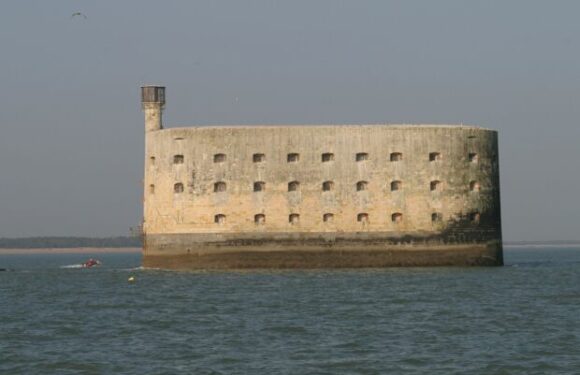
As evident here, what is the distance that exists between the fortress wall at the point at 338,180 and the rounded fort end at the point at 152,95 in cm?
498

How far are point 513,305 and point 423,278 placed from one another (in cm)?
898

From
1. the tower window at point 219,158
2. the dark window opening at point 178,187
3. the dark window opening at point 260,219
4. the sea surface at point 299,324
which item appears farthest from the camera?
the dark window opening at point 178,187

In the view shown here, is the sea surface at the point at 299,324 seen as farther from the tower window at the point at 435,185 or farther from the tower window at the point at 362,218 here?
the tower window at the point at 435,185

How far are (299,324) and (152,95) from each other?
2494 cm

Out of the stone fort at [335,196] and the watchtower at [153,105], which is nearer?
the stone fort at [335,196]

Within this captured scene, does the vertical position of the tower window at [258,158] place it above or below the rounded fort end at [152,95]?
below

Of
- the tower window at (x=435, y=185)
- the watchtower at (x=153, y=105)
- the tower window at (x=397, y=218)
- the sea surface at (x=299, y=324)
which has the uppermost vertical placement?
the watchtower at (x=153, y=105)

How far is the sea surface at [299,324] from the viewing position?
24766mm

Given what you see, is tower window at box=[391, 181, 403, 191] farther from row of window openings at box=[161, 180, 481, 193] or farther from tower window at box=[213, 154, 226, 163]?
tower window at box=[213, 154, 226, 163]

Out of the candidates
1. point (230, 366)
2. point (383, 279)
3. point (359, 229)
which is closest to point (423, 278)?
point (383, 279)

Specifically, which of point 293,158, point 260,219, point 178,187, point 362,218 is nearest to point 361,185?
point 362,218

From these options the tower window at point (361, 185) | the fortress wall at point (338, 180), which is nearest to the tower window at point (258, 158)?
the fortress wall at point (338, 180)

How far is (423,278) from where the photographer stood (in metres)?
44.6

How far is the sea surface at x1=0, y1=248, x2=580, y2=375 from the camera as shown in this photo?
2477 cm
